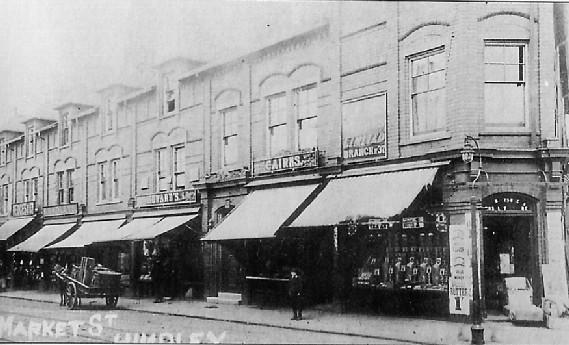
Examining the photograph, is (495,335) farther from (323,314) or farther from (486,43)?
(486,43)

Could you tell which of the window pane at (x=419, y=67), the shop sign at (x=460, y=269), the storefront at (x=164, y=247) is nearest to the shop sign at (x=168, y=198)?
the storefront at (x=164, y=247)

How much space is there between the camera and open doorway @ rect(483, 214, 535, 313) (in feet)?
35.4

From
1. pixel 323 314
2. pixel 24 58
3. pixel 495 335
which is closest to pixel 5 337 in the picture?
pixel 24 58

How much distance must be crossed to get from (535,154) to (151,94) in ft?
25.0

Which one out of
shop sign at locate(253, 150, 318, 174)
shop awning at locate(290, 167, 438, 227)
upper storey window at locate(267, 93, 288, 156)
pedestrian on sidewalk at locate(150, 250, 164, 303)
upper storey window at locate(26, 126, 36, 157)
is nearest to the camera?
shop awning at locate(290, 167, 438, 227)

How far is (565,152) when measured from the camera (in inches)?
419

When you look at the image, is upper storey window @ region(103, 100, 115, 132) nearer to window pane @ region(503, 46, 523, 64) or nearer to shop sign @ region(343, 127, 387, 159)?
shop sign @ region(343, 127, 387, 159)

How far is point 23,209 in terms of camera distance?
1320 centimetres

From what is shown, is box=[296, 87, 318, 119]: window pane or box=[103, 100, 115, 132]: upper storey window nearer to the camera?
box=[296, 87, 318, 119]: window pane

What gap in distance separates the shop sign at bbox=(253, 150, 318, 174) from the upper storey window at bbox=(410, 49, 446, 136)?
203cm

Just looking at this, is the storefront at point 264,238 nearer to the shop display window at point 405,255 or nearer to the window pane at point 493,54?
the shop display window at point 405,255

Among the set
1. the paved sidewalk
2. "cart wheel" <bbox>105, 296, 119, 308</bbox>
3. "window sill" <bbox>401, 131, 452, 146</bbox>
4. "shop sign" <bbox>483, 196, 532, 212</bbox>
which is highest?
"window sill" <bbox>401, 131, 452, 146</bbox>

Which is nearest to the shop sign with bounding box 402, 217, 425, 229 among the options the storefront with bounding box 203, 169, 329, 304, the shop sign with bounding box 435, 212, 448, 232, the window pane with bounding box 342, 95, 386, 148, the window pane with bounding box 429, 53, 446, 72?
the shop sign with bounding box 435, 212, 448, 232

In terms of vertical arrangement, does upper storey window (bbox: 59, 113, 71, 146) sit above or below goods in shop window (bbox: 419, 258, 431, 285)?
above
